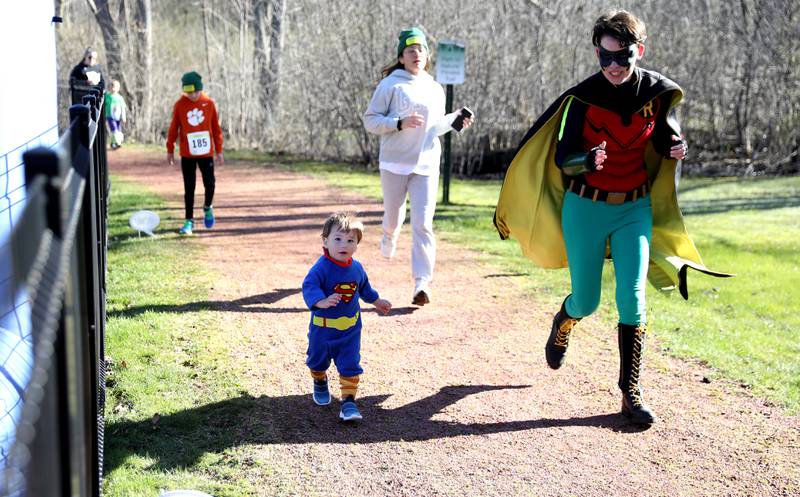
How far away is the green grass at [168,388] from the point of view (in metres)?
4.24

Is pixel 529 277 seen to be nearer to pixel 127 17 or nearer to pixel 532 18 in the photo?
pixel 532 18

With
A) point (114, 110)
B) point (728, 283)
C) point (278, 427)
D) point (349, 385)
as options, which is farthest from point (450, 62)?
point (114, 110)

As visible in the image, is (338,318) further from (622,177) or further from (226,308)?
(226,308)

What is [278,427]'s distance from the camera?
4848 millimetres

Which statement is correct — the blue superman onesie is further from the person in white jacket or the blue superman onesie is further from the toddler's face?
the person in white jacket

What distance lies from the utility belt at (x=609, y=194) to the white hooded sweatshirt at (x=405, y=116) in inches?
88.3

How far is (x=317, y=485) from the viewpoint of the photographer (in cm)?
418

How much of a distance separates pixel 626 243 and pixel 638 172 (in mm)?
427

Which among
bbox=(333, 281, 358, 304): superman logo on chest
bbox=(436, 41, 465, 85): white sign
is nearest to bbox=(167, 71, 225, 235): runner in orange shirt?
bbox=(436, 41, 465, 85): white sign

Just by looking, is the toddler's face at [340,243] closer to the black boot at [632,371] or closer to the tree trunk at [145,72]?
the black boot at [632,371]

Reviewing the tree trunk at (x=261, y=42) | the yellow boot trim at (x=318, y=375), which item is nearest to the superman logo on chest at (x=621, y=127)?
the yellow boot trim at (x=318, y=375)

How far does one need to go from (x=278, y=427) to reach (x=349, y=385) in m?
0.45

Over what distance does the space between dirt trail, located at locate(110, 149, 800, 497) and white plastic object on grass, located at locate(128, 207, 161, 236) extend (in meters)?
2.75

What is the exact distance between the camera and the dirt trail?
14.1ft
